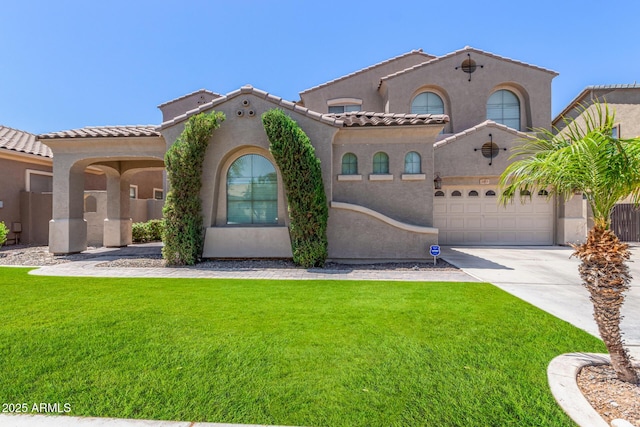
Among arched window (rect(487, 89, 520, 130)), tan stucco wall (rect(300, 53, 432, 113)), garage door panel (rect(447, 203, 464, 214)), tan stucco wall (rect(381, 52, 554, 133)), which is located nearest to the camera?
garage door panel (rect(447, 203, 464, 214))

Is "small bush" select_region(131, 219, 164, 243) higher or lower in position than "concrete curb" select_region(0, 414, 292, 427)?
higher

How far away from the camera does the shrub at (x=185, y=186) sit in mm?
9539

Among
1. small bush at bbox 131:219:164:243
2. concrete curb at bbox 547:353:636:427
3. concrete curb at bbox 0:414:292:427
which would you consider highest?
small bush at bbox 131:219:164:243

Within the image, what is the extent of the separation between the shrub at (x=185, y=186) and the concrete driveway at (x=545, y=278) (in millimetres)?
8817

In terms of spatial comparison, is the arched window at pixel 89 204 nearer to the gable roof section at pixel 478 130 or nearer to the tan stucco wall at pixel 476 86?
the tan stucco wall at pixel 476 86

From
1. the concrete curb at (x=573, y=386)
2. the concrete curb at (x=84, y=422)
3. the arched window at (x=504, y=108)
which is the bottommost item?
the concrete curb at (x=84, y=422)

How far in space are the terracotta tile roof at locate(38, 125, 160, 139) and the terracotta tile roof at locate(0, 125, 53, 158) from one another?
19.0ft

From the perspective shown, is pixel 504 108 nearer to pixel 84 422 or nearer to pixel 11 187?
pixel 84 422

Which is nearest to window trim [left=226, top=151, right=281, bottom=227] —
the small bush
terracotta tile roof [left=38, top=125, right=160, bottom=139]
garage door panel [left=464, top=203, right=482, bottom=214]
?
terracotta tile roof [left=38, top=125, right=160, bottom=139]

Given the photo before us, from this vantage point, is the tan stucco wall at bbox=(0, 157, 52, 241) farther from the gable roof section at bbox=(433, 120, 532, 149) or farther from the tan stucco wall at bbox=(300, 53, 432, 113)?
the gable roof section at bbox=(433, 120, 532, 149)

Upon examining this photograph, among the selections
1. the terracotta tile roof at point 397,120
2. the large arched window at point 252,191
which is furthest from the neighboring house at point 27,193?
the terracotta tile roof at point 397,120

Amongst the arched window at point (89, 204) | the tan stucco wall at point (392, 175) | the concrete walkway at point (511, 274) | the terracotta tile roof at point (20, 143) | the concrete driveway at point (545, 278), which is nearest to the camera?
the concrete driveway at point (545, 278)

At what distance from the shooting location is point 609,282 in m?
2.95

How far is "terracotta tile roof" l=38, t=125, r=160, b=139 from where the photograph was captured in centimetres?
1094
